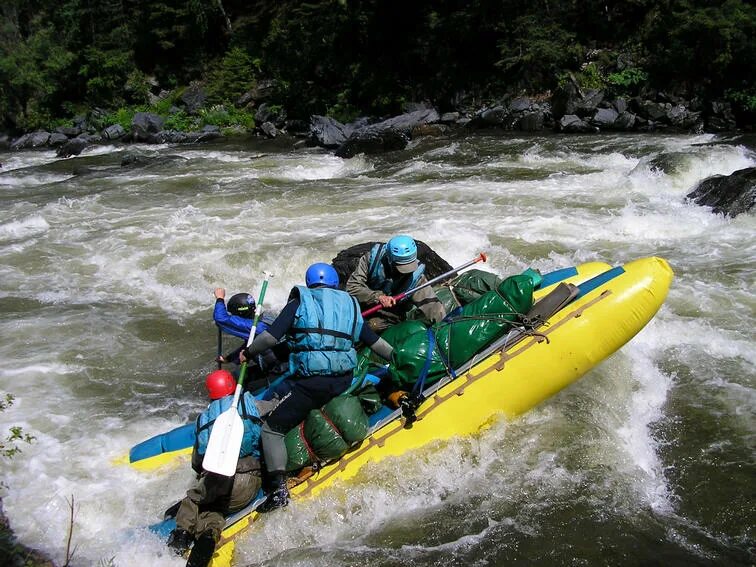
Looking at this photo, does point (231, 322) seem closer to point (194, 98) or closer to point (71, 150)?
point (71, 150)

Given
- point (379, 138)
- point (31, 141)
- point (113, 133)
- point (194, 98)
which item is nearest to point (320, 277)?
point (379, 138)

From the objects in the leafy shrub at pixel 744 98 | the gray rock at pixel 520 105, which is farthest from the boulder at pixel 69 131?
the leafy shrub at pixel 744 98

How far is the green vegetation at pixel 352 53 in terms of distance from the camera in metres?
18.5

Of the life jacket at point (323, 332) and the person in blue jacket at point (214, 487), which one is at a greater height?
the life jacket at point (323, 332)

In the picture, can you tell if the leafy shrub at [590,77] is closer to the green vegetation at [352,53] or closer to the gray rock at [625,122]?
the green vegetation at [352,53]

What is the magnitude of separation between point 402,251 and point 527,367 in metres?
1.20

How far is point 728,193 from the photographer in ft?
31.0

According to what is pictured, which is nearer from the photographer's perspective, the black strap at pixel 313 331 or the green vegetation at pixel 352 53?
the black strap at pixel 313 331

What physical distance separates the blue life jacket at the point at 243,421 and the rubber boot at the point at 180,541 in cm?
43

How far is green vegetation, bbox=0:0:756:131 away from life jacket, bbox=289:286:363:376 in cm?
1668

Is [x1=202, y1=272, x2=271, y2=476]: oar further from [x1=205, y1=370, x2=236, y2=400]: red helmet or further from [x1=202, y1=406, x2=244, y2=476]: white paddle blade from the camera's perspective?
[x1=205, y1=370, x2=236, y2=400]: red helmet

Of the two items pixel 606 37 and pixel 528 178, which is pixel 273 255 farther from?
pixel 606 37

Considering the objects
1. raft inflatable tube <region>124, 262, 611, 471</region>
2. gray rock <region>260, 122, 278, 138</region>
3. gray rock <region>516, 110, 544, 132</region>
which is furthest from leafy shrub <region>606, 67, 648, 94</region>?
raft inflatable tube <region>124, 262, 611, 471</region>

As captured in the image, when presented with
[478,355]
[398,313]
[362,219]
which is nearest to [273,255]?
[362,219]
